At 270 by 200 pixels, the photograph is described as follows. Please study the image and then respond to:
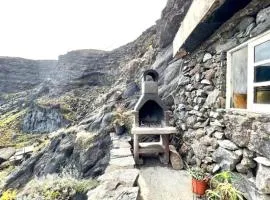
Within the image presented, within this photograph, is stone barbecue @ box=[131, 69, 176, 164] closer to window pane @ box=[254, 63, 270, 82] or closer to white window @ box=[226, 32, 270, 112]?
white window @ box=[226, 32, 270, 112]

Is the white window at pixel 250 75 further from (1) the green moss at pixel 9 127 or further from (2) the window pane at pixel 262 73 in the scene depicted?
(1) the green moss at pixel 9 127

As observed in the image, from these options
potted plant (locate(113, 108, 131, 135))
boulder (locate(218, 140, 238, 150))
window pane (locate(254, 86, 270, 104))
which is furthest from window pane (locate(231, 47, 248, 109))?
potted plant (locate(113, 108, 131, 135))

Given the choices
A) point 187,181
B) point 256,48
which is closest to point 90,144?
point 187,181

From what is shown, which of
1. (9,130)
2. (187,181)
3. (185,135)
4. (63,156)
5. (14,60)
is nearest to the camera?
(187,181)

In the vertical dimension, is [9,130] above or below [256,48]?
below

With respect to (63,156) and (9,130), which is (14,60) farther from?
(63,156)

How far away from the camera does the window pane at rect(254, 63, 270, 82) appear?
105 inches

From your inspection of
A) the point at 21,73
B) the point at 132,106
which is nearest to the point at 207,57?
the point at 132,106

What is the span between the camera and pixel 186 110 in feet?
18.0

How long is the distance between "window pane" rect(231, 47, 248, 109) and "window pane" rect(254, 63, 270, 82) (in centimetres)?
29

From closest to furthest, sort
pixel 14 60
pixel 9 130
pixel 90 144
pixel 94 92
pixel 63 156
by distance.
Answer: pixel 90 144 → pixel 63 156 → pixel 94 92 → pixel 9 130 → pixel 14 60

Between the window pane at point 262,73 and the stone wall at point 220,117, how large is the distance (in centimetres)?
43

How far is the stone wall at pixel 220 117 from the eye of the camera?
2.52 metres

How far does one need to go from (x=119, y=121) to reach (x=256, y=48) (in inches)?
200
